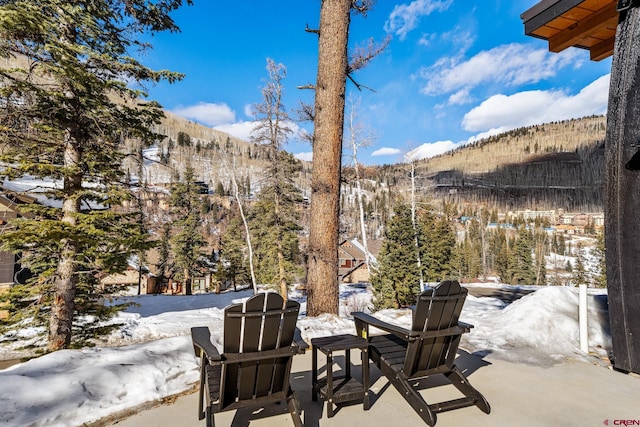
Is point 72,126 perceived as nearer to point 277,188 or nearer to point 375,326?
point 375,326

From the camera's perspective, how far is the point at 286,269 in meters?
16.8

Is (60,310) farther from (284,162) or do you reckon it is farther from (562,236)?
(562,236)

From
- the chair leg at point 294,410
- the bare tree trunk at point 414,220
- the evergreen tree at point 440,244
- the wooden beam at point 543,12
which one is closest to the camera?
the chair leg at point 294,410

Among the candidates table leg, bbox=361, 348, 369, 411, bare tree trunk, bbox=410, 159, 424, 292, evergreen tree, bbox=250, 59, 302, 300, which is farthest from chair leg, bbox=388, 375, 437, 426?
bare tree trunk, bbox=410, 159, 424, 292

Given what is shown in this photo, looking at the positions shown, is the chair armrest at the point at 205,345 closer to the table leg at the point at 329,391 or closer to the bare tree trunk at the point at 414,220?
the table leg at the point at 329,391

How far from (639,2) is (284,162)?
45.6ft

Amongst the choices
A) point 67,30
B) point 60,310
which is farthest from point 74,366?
point 67,30

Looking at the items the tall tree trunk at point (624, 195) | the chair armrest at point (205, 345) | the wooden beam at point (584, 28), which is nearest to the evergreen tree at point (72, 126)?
the chair armrest at point (205, 345)

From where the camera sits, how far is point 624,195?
10.4 ft

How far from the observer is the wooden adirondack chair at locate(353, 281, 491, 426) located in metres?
2.39

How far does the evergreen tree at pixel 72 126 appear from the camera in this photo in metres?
4.83

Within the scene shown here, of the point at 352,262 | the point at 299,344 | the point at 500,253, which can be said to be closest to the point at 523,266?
the point at 500,253

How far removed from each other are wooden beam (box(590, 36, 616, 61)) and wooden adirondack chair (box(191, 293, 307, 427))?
490 cm

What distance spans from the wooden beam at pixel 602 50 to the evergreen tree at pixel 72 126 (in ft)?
20.9
